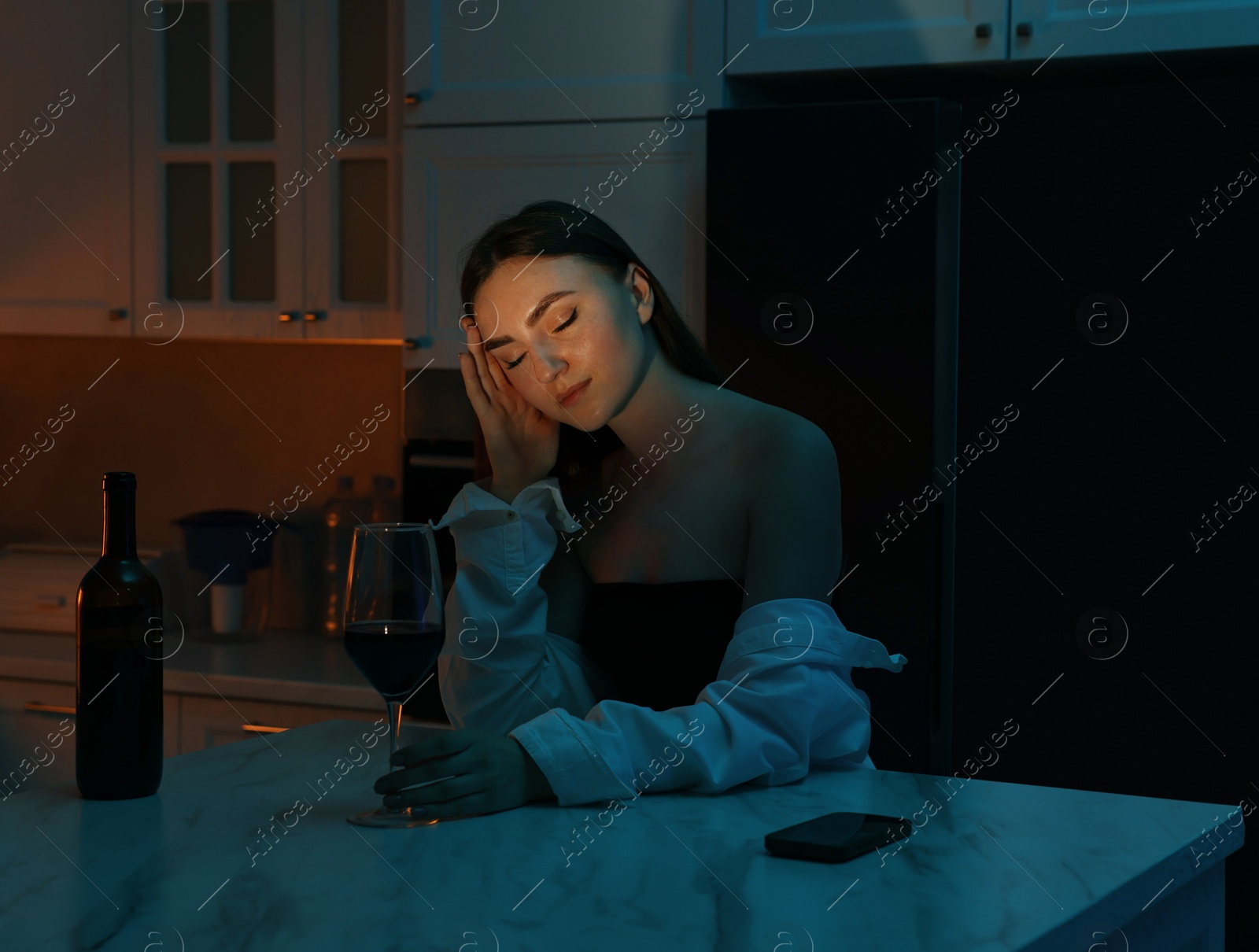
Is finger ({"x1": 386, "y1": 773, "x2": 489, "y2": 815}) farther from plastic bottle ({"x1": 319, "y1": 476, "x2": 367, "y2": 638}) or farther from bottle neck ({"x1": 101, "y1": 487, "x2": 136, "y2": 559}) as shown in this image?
plastic bottle ({"x1": 319, "y1": 476, "x2": 367, "y2": 638})

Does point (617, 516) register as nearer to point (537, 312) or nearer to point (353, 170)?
point (537, 312)

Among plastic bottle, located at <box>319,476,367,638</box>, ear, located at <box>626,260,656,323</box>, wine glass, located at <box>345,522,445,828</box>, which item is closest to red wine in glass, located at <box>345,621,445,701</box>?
wine glass, located at <box>345,522,445,828</box>

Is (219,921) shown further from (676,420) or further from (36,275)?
(36,275)

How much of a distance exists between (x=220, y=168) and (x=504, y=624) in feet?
5.64

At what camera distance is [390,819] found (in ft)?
3.07

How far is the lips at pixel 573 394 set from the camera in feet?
4.76

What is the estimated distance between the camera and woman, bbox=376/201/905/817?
1.29 m

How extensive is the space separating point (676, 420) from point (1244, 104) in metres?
1.03

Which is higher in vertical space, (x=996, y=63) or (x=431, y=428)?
(x=431, y=428)

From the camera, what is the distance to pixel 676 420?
1528 mm

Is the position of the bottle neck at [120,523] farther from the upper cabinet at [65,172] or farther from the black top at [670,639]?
the upper cabinet at [65,172]

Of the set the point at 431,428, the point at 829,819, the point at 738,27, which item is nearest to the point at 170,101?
the point at 431,428

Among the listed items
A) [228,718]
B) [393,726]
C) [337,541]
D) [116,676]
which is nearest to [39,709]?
[228,718]

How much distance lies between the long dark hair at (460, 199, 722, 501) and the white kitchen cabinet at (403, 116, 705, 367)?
2.23 ft
